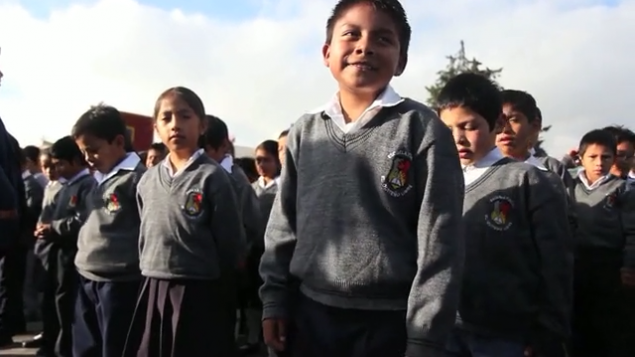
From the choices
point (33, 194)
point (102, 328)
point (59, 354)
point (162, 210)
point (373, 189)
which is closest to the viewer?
point (373, 189)

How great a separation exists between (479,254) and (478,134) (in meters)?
0.47

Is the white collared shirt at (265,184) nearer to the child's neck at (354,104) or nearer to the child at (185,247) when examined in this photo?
the child at (185,247)

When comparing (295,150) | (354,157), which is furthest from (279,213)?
(354,157)

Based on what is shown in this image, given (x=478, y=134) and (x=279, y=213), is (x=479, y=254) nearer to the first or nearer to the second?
(x=478, y=134)

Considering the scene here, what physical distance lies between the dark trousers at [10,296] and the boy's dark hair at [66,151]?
940mm

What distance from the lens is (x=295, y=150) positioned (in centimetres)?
233

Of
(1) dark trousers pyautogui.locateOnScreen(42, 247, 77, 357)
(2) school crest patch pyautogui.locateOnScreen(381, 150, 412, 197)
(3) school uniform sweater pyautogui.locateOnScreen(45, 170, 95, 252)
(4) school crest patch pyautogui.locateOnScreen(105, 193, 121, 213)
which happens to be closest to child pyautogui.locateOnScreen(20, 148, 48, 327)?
(1) dark trousers pyautogui.locateOnScreen(42, 247, 77, 357)

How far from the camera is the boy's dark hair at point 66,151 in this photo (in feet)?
20.1

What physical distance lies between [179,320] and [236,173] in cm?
201

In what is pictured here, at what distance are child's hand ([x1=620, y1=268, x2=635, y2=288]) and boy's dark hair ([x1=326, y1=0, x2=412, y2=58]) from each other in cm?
318

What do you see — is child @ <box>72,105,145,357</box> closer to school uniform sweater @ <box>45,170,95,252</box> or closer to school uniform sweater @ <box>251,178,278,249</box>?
school uniform sweater @ <box>45,170,95,252</box>

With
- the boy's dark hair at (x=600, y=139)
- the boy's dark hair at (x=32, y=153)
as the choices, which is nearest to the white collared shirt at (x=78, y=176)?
the boy's dark hair at (x=32, y=153)

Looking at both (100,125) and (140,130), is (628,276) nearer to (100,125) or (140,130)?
(100,125)

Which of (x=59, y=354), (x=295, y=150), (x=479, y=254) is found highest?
(x=295, y=150)
